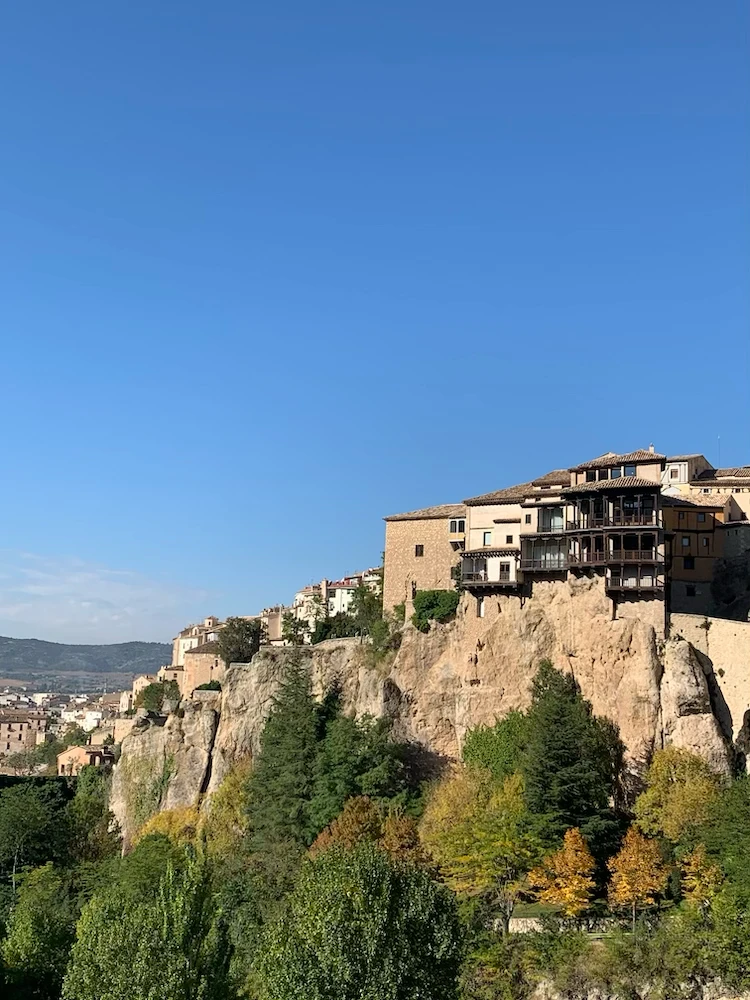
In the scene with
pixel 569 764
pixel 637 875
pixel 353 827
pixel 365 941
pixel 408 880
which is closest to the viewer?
pixel 365 941

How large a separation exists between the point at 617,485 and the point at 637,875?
17741 millimetres

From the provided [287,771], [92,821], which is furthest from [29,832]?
[287,771]

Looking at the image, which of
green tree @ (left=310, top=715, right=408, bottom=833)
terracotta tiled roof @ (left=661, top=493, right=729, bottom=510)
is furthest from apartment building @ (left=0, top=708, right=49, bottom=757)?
terracotta tiled roof @ (left=661, top=493, right=729, bottom=510)

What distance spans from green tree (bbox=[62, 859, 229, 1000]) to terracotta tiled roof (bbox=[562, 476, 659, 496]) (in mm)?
27183

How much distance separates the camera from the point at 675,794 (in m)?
46.7

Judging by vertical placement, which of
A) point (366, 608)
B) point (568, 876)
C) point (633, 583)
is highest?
point (633, 583)

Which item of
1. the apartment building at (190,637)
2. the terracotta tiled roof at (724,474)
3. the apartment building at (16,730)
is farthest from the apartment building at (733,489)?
the apartment building at (16,730)

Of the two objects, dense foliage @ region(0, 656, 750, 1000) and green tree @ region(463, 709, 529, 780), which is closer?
dense foliage @ region(0, 656, 750, 1000)

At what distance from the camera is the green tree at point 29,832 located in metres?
67.3

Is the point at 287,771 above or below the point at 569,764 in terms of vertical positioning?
below

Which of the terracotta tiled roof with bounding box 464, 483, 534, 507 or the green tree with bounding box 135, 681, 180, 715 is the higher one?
the terracotta tiled roof with bounding box 464, 483, 534, 507

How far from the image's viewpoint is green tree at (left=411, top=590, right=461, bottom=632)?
60.9 meters

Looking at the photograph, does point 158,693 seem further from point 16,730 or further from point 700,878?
point 16,730

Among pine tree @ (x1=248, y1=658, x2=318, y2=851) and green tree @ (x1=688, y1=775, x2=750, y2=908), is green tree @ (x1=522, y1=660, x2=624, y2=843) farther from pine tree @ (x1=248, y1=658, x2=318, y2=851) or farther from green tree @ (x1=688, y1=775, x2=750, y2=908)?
pine tree @ (x1=248, y1=658, x2=318, y2=851)
